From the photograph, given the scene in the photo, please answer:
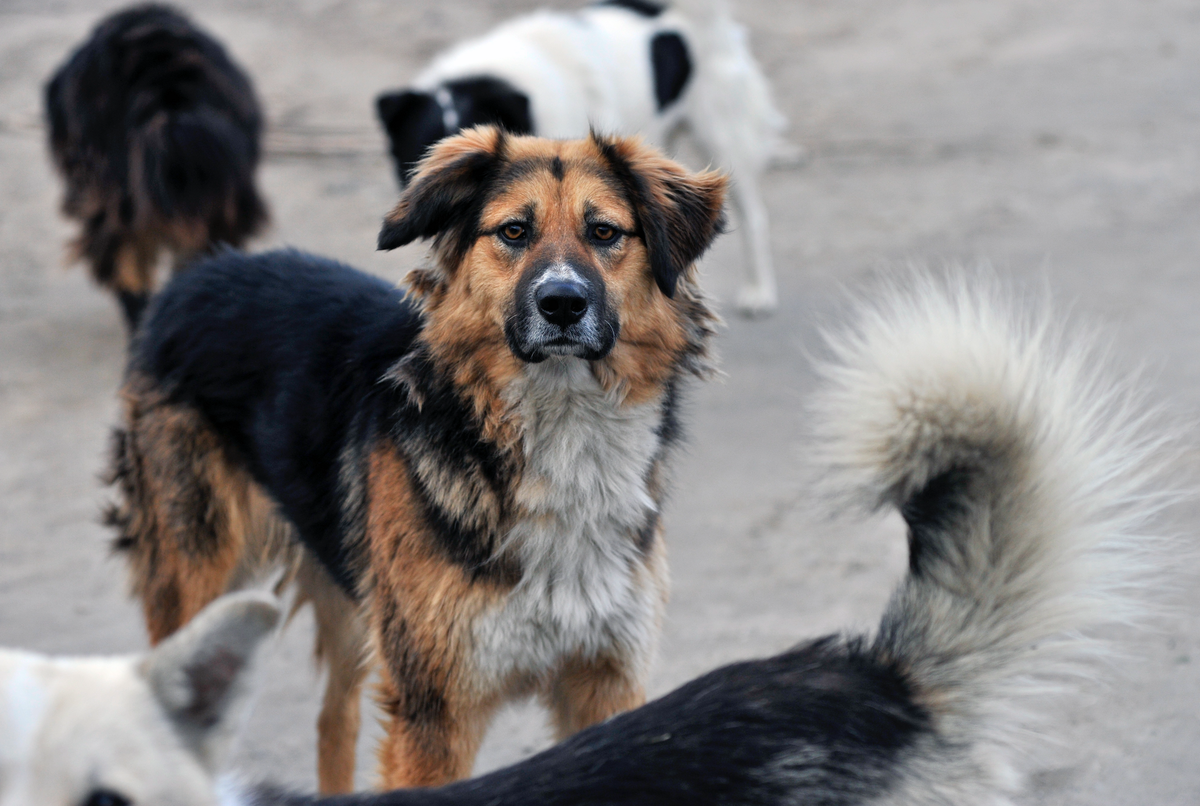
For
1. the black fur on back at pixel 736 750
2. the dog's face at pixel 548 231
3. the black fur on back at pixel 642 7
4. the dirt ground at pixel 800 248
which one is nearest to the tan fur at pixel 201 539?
the dirt ground at pixel 800 248

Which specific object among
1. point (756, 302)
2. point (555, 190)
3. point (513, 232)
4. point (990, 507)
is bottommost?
point (756, 302)

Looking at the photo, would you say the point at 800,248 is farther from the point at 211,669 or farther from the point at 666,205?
the point at 211,669

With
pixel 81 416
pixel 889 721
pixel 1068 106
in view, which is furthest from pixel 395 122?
pixel 1068 106

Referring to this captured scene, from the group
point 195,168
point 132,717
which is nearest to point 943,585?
point 132,717

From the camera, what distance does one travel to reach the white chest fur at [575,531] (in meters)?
2.59

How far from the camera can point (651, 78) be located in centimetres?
647

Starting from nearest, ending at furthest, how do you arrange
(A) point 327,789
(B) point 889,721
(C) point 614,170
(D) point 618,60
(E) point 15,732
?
(E) point 15,732 → (B) point 889,721 → (C) point 614,170 → (A) point 327,789 → (D) point 618,60

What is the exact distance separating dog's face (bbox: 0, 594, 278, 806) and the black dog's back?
4.04 ft

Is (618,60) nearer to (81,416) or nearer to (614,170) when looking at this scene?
(81,416)

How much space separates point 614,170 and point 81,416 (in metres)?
3.80

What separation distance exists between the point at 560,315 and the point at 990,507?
983mm

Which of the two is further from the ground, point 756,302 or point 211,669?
point 211,669

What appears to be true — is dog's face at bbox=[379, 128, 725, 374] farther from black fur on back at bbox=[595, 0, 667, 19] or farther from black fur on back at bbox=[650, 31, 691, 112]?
black fur on back at bbox=[595, 0, 667, 19]

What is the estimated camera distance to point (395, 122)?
18.2 feet
